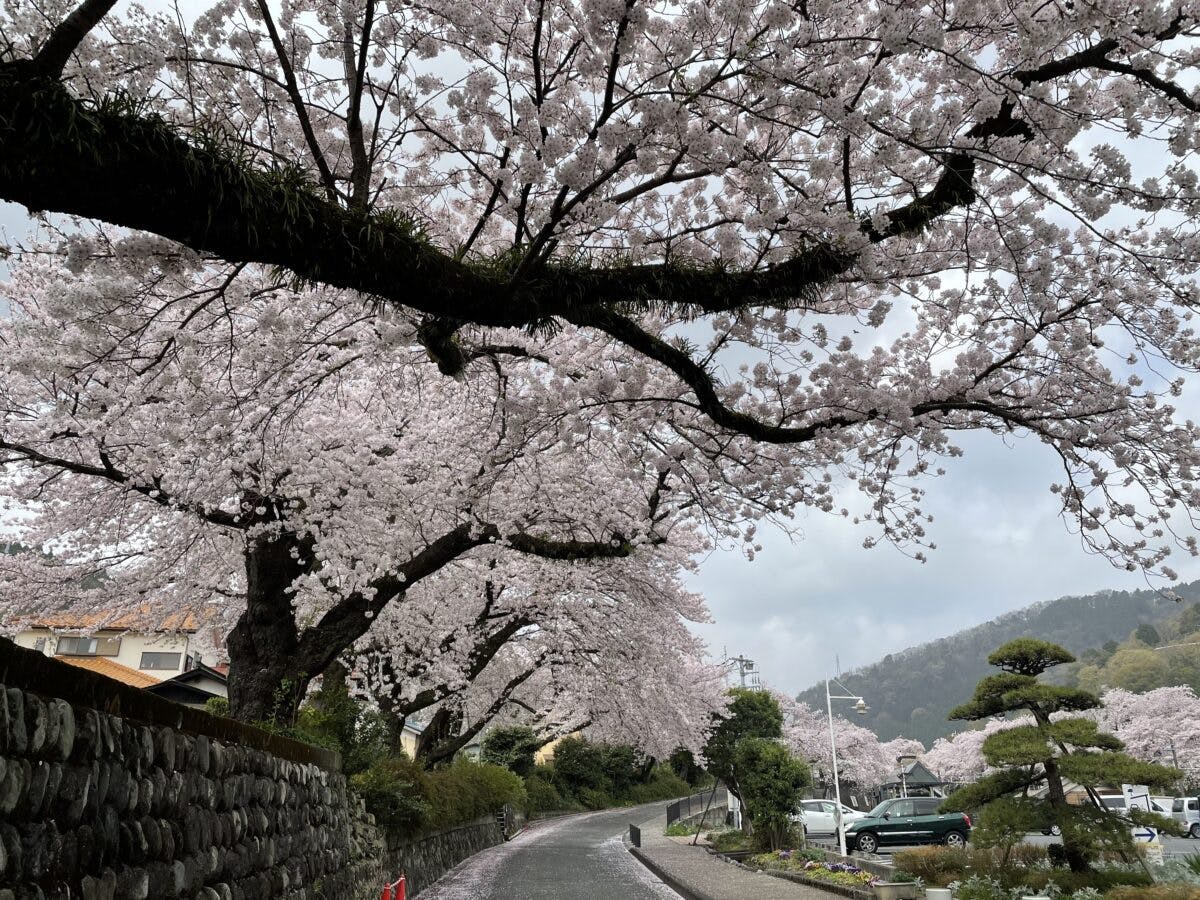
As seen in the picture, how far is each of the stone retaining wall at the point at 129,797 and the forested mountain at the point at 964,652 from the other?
117 metres

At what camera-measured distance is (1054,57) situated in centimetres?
471

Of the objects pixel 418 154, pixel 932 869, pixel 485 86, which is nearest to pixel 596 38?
pixel 485 86

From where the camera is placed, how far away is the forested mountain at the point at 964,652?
393 ft

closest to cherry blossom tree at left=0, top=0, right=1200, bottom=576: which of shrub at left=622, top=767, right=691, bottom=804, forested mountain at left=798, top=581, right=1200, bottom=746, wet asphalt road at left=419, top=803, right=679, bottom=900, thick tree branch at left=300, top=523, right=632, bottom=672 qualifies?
thick tree branch at left=300, top=523, right=632, bottom=672

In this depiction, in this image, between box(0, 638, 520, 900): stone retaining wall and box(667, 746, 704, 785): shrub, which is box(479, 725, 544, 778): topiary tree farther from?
box(0, 638, 520, 900): stone retaining wall

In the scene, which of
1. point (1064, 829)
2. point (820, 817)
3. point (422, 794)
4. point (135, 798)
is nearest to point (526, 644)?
point (422, 794)

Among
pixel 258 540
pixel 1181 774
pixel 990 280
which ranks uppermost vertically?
pixel 990 280

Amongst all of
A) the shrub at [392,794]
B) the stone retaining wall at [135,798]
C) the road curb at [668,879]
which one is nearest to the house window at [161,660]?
the road curb at [668,879]

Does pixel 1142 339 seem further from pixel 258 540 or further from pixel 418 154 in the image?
pixel 258 540

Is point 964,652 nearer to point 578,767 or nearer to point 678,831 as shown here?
point 578,767

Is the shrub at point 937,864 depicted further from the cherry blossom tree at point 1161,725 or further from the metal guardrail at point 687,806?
the cherry blossom tree at point 1161,725

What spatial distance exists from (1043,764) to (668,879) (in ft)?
23.7

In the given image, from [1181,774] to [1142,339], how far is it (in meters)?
5.74

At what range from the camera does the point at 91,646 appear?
31109 millimetres
